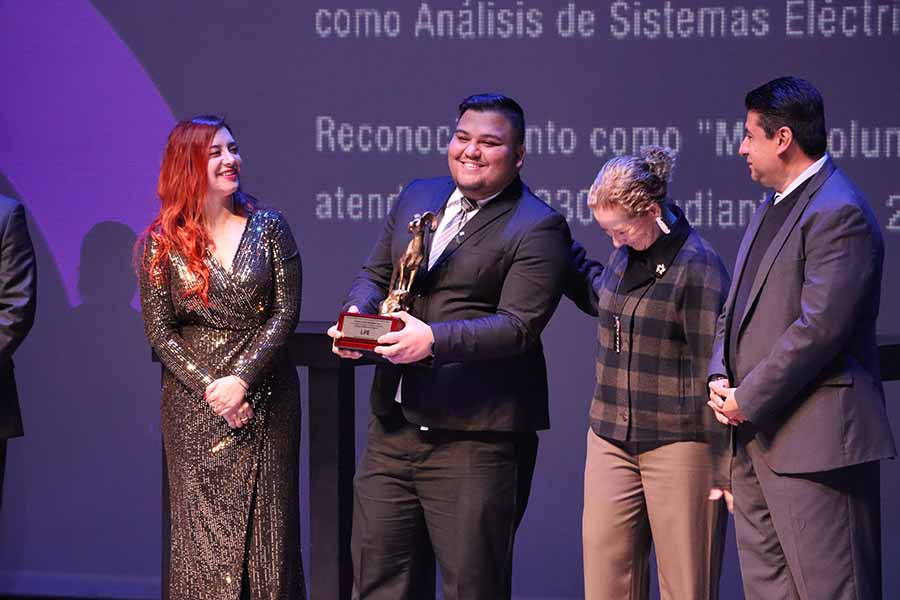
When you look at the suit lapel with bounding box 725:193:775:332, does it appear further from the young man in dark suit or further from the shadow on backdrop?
the shadow on backdrop

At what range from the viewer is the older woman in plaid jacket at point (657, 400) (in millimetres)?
3107

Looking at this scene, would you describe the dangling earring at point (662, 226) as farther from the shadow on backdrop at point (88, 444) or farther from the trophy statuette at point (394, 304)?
the shadow on backdrop at point (88, 444)

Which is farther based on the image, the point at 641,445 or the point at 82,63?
the point at 82,63

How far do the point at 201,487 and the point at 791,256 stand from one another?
70.5 inches

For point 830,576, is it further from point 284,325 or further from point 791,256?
point 284,325

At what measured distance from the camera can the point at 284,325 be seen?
11.6 ft

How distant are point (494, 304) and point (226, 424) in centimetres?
89

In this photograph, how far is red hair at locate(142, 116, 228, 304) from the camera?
3521 millimetres

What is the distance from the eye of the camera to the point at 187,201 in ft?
11.6

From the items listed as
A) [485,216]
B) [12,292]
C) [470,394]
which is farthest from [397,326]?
[12,292]

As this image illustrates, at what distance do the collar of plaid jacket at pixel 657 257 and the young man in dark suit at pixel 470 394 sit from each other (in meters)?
0.20

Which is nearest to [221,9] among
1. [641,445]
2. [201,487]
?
[201,487]

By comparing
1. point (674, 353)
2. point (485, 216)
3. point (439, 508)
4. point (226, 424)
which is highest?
point (485, 216)

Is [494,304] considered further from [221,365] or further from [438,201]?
[221,365]
